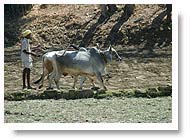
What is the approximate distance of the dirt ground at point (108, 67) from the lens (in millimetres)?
7488

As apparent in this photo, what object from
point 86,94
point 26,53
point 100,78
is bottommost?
point 86,94

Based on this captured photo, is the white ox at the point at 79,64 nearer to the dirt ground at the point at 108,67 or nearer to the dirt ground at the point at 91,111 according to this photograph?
the dirt ground at the point at 108,67

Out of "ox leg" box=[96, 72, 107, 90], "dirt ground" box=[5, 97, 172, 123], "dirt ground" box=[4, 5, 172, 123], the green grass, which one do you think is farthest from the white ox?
"dirt ground" box=[5, 97, 172, 123]

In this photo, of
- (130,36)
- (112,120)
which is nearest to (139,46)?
(130,36)

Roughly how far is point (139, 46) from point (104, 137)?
4792mm

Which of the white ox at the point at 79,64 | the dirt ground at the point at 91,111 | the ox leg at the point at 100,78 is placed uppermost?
the white ox at the point at 79,64

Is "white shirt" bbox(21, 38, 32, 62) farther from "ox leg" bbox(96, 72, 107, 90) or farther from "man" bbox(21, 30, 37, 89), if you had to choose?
"ox leg" bbox(96, 72, 107, 90)

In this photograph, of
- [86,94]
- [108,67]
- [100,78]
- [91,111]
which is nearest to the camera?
[91,111]

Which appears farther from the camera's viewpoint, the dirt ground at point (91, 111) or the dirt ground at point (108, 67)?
the dirt ground at point (108, 67)

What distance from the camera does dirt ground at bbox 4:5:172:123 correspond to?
749 centimetres

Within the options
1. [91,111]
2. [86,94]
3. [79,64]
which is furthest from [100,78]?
[91,111]

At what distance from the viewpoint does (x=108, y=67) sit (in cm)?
1033

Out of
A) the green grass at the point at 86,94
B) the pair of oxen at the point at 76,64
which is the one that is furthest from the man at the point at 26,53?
the green grass at the point at 86,94

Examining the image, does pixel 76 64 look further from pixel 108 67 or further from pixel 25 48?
pixel 108 67
